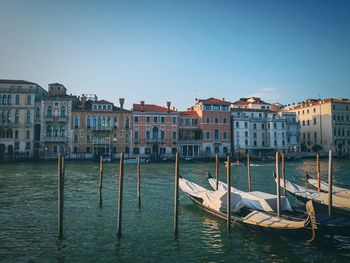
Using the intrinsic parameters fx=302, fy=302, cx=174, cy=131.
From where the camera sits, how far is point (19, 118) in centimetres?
3903

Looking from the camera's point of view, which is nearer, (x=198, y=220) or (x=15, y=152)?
(x=198, y=220)

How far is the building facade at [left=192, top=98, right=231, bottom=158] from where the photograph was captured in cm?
4309

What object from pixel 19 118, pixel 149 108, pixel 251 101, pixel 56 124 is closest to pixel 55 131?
pixel 56 124

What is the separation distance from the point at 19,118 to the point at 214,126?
2620cm

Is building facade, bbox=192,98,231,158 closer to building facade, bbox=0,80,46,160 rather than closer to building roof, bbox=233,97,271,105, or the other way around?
building roof, bbox=233,97,271,105

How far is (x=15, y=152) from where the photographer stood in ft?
125

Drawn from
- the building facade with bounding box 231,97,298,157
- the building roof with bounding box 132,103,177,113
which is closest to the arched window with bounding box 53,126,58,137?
the building roof with bounding box 132,103,177,113

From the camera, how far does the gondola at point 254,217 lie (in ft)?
23.8

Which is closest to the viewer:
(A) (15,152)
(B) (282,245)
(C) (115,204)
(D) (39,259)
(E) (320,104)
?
(D) (39,259)

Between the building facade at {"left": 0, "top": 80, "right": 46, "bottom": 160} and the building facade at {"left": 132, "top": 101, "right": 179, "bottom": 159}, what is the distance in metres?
12.9

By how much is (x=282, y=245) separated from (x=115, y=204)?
6986 mm

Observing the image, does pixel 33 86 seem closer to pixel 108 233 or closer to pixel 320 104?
pixel 108 233

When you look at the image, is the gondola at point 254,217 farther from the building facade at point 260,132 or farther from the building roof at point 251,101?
the building roof at point 251,101

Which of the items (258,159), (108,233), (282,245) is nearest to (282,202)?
(282,245)
